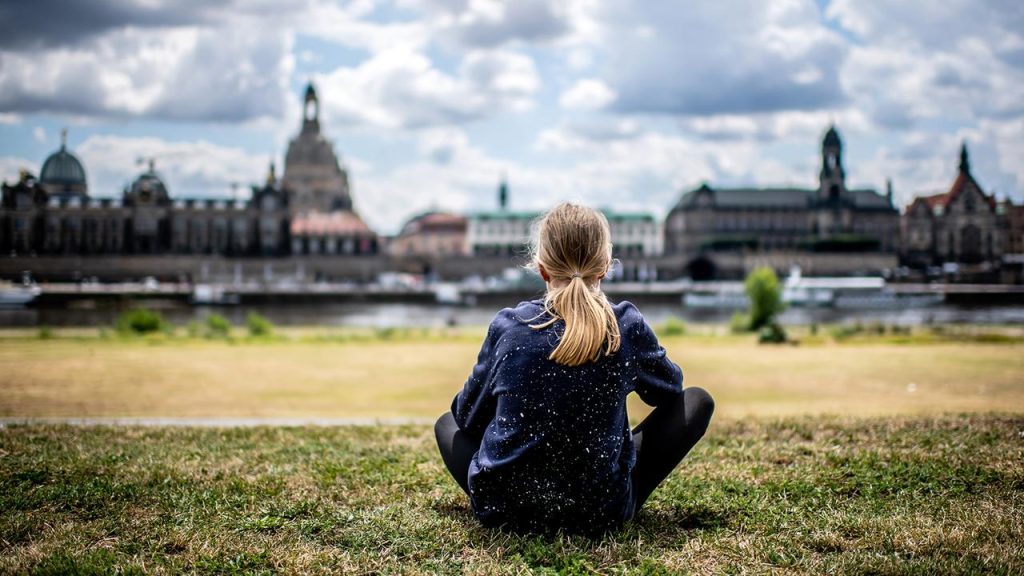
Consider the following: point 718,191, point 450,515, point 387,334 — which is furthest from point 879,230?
point 450,515

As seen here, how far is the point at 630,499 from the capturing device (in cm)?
356

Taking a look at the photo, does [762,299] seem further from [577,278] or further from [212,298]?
[212,298]

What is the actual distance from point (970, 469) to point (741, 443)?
1625 mm

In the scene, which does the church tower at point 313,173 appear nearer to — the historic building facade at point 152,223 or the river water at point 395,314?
the historic building facade at point 152,223

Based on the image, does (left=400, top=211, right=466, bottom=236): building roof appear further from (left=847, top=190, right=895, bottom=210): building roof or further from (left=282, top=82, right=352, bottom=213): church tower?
(left=847, top=190, right=895, bottom=210): building roof

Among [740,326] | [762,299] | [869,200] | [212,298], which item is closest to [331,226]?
[212,298]

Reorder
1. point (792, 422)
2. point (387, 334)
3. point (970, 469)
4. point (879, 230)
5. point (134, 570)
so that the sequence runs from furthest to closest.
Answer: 1. point (879, 230)
2. point (387, 334)
3. point (792, 422)
4. point (970, 469)
5. point (134, 570)

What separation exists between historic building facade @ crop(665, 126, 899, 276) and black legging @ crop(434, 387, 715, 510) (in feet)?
350

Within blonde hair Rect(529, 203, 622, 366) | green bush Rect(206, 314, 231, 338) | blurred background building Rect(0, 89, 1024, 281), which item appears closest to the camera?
blonde hair Rect(529, 203, 622, 366)

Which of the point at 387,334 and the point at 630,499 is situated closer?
the point at 630,499

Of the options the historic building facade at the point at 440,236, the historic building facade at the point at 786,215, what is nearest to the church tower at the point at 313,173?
the historic building facade at the point at 440,236

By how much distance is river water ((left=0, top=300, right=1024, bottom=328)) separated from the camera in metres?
46.8

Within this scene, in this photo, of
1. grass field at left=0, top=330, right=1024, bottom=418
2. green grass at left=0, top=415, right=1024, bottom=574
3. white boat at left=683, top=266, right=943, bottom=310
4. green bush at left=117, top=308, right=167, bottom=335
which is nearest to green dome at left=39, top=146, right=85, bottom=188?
white boat at left=683, top=266, right=943, bottom=310

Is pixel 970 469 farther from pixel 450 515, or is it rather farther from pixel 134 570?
pixel 134 570
